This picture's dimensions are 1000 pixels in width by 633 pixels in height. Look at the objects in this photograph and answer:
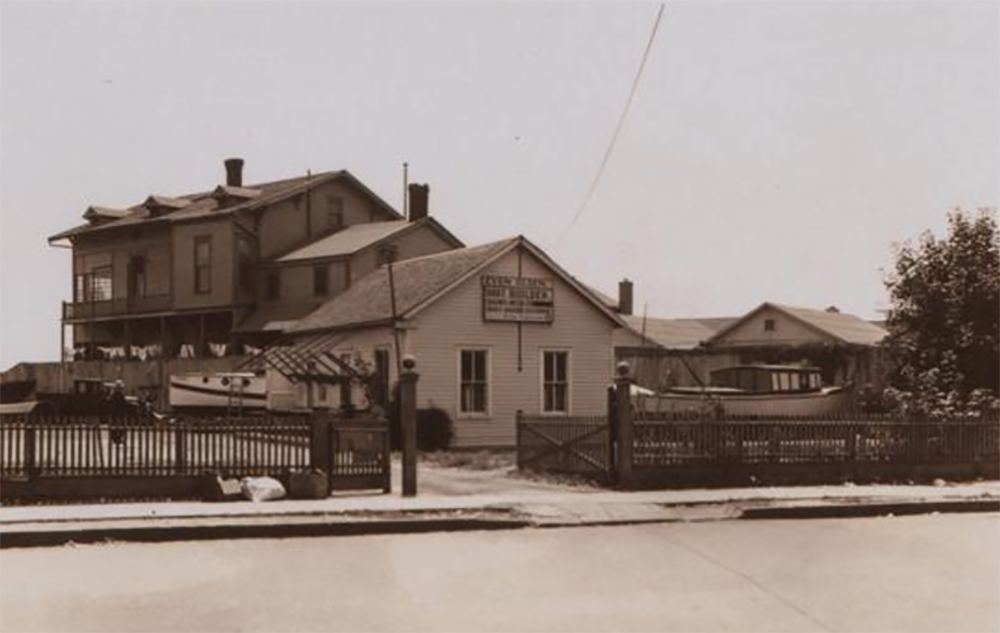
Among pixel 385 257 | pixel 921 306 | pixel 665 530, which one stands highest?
pixel 385 257

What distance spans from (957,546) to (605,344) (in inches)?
705

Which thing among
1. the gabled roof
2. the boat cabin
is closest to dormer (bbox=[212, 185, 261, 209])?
the gabled roof

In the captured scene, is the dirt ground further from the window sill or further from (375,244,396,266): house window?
(375,244,396,266): house window

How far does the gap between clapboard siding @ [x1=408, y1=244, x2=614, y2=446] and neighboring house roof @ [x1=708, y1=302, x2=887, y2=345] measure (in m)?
34.4

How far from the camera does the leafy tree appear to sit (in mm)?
25859

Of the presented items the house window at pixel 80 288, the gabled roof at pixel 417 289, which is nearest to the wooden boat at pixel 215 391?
the gabled roof at pixel 417 289

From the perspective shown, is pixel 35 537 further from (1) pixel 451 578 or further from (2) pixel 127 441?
(1) pixel 451 578

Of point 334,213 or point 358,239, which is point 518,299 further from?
point 334,213

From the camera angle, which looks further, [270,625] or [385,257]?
[385,257]

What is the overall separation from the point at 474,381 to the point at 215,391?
10050 mm

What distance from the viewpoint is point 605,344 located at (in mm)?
29875

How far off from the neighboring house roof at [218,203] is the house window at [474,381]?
22.5 meters

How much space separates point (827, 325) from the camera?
6581 centimetres

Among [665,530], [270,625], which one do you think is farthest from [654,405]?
[270,625]
